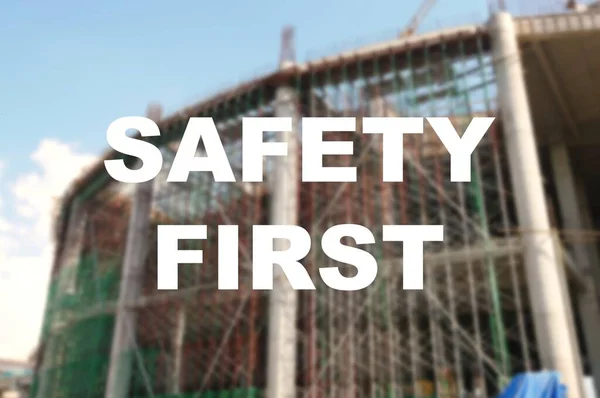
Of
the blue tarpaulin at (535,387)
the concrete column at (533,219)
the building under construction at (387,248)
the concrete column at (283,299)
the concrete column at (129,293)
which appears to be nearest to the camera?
the blue tarpaulin at (535,387)

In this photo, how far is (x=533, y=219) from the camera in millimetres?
14930

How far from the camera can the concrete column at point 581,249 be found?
20.9 metres

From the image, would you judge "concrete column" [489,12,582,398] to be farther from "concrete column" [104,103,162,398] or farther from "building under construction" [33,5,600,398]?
"concrete column" [104,103,162,398]

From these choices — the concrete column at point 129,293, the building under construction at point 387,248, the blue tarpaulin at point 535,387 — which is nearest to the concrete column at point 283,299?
the building under construction at point 387,248

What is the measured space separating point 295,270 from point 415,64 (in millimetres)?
7791

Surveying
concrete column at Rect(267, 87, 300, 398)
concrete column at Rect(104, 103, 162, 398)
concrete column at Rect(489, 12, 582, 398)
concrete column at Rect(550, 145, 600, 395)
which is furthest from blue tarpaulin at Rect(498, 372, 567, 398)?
concrete column at Rect(104, 103, 162, 398)

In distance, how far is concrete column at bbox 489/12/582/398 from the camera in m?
13.6

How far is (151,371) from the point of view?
21.9 metres

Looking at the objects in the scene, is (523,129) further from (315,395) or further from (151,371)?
(151,371)

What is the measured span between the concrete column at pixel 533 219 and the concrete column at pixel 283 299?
6659 mm

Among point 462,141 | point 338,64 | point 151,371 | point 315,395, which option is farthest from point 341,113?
point 151,371

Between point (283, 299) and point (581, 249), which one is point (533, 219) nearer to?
point (283, 299)

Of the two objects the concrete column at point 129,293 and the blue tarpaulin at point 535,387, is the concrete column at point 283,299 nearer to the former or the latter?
the concrete column at point 129,293

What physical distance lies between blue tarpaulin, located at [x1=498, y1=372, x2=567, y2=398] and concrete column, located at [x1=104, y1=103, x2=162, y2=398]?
15862mm
